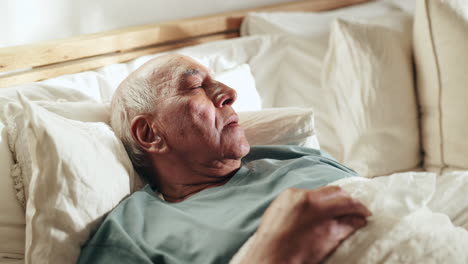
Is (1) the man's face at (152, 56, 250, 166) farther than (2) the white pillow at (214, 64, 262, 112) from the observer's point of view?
No

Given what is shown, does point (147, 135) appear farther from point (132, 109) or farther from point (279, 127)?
point (279, 127)

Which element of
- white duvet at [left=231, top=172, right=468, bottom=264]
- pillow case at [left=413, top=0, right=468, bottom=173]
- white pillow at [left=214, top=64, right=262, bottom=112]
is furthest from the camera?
pillow case at [left=413, top=0, right=468, bottom=173]

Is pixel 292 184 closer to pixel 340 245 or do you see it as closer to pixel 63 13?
pixel 340 245

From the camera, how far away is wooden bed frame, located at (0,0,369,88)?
58.1 inches

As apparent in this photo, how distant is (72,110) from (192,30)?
0.75 m

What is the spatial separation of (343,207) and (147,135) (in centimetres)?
57

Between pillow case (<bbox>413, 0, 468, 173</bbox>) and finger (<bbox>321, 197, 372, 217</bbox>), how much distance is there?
3.11 feet

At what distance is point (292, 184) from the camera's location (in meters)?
1.17

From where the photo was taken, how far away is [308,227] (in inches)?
35.7

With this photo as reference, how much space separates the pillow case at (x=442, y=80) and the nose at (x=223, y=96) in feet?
2.73

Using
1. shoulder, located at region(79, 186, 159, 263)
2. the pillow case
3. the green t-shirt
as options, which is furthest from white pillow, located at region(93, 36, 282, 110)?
shoulder, located at region(79, 186, 159, 263)

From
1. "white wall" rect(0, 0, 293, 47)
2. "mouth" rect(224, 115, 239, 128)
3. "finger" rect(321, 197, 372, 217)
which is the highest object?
"white wall" rect(0, 0, 293, 47)

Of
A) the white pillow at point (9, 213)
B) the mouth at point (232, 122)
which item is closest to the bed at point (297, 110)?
the white pillow at point (9, 213)

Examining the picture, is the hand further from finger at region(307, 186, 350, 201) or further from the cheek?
the cheek
